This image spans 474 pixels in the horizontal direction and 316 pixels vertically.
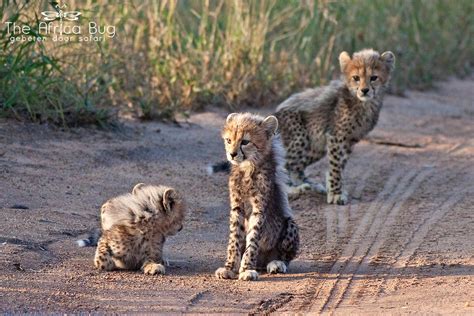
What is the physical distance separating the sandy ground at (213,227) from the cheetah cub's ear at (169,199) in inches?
14.0

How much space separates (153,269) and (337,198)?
8.80ft

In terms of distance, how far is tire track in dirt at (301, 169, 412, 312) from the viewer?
5246 millimetres

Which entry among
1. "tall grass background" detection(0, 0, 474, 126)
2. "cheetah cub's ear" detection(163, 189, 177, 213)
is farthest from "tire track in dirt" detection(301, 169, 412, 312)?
"tall grass background" detection(0, 0, 474, 126)

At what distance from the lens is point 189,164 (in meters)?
8.84

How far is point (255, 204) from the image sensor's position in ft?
19.4

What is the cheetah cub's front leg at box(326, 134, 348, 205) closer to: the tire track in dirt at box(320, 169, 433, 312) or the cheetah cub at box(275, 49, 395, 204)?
the cheetah cub at box(275, 49, 395, 204)

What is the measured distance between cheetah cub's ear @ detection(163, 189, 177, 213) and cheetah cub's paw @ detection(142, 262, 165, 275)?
32 cm

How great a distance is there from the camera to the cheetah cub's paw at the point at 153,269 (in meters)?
5.75

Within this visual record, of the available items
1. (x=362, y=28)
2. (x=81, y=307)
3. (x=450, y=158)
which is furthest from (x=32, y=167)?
(x=362, y=28)

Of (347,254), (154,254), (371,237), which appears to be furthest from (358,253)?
(154,254)

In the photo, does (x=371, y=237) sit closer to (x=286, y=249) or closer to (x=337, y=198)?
(x=286, y=249)

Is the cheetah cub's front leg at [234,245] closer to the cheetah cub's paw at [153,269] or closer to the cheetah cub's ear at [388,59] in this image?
the cheetah cub's paw at [153,269]

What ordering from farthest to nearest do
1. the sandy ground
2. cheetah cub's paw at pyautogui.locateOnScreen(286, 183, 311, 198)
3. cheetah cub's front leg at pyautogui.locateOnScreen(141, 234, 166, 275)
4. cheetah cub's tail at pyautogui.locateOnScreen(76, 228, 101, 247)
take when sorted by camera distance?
1. cheetah cub's paw at pyautogui.locateOnScreen(286, 183, 311, 198)
2. cheetah cub's tail at pyautogui.locateOnScreen(76, 228, 101, 247)
3. cheetah cub's front leg at pyautogui.locateOnScreen(141, 234, 166, 275)
4. the sandy ground

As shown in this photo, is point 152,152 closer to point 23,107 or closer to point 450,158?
point 23,107
